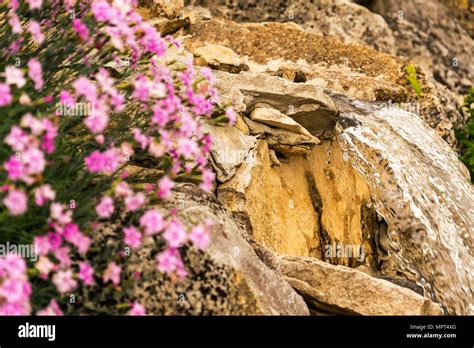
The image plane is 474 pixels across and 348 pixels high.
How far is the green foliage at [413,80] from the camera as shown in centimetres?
1155

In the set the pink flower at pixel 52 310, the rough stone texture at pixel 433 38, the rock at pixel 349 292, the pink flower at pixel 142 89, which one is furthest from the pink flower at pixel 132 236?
the rough stone texture at pixel 433 38

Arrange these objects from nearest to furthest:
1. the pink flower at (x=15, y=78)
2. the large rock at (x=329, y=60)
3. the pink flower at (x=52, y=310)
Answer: the pink flower at (x=15, y=78), the pink flower at (x=52, y=310), the large rock at (x=329, y=60)

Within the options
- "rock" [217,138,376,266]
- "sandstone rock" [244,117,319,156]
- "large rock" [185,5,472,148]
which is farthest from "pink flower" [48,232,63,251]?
"large rock" [185,5,472,148]

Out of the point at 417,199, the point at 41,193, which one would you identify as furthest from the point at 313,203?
the point at 41,193

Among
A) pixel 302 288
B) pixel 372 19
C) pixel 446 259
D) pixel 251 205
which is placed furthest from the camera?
pixel 372 19

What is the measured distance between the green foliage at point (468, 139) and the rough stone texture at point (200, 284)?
7.56m

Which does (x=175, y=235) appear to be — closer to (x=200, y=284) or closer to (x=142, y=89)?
(x=142, y=89)

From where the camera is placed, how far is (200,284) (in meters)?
4.42

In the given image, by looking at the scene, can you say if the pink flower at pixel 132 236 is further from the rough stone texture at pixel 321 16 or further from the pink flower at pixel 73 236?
the rough stone texture at pixel 321 16

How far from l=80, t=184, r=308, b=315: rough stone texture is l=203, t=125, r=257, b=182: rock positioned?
1.91m
